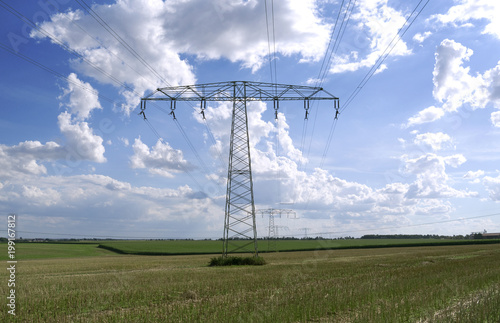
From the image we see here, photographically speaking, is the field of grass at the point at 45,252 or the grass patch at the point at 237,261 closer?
the grass patch at the point at 237,261

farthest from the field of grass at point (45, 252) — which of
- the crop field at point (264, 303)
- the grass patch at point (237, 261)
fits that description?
the crop field at point (264, 303)

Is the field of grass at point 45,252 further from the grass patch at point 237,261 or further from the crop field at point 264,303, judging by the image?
the crop field at point 264,303

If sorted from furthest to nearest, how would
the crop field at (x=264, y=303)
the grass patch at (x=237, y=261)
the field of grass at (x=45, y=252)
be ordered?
1. the field of grass at (x=45, y=252)
2. the grass patch at (x=237, y=261)
3. the crop field at (x=264, y=303)

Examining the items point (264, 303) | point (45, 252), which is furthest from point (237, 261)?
point (45, 252)

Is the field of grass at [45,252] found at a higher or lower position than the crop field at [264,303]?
lower

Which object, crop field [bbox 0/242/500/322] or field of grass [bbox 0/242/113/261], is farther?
field of grass [bbox 0/242/113/261]

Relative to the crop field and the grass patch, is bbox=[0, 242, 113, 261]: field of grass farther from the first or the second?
the crop field

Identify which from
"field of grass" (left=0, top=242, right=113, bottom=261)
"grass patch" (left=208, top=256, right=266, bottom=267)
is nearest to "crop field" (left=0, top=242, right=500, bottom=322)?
"grass patch" (left=208, top=256, right=266, bottom=267)

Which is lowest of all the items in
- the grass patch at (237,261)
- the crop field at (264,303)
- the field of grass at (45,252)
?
the field of grass at (45,252)

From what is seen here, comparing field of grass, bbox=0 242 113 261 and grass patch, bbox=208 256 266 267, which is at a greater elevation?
grass patch, bbox=208 256 266 267

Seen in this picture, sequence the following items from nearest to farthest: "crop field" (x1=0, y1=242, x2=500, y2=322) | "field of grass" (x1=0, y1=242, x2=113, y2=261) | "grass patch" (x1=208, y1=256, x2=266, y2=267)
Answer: "crop field" (x1=0, y1=242, x2=500, y2=322) < "grass patch" (x1=208, y1=256, x2=266, y2=267) < "field of grass" (x1=0, y1=242, x2=113, y2=261)

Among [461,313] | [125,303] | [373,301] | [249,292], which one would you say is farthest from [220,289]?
[461,313]

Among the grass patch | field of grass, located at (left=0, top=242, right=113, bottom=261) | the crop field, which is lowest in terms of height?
field of grass, located at (left=0, top=242, right=113, bottom=261)

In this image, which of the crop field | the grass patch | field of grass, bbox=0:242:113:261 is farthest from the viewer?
field of grass, bbox=0:242:113:261
